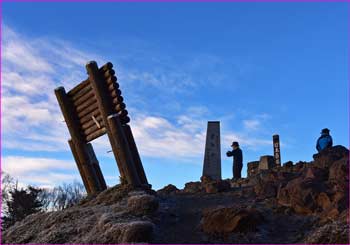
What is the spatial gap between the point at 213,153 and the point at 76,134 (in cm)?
Answer: 523

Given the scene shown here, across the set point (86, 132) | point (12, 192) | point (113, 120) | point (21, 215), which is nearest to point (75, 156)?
point (86, 132)

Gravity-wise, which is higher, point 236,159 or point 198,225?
point 236,159

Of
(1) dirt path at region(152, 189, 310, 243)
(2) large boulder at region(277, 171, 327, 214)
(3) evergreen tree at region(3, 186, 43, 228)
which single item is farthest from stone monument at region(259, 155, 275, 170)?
(3) evergreen tree at region(3, 186, 43, 228)

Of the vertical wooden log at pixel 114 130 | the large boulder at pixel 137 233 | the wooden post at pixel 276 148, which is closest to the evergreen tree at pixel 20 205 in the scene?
the wooden post at pixel 276 148

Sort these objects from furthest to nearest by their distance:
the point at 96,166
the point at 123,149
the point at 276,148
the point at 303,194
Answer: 1. the point at 276,148
2. the point at 96,166
3. the point at 123,149
4. the point at 303,194

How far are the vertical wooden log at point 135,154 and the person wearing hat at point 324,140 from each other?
4955mm

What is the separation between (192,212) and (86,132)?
433cm

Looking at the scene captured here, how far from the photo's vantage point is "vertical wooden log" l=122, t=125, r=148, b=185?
11.2 m

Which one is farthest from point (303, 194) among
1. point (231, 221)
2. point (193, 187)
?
point (193, 187)

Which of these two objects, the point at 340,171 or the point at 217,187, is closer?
the point at 340,171

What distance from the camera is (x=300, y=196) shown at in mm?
8102

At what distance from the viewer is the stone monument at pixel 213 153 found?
1502cm

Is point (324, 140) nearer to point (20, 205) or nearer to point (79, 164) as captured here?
point (79, 164)

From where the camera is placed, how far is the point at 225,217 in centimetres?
759
